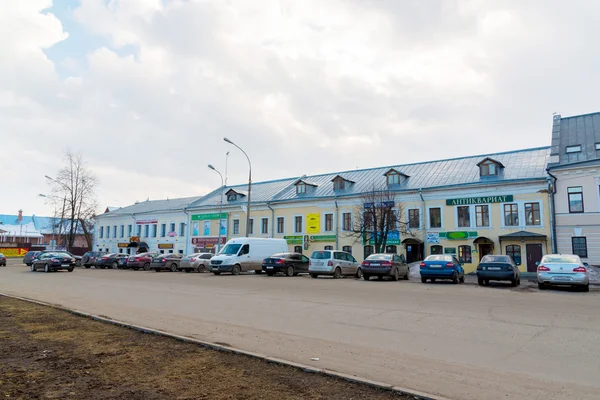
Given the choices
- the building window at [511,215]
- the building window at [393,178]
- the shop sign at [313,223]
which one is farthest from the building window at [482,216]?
the shop sign at [313,223]

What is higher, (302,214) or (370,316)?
(302,214)

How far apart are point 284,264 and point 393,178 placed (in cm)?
1622

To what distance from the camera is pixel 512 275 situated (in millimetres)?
19469

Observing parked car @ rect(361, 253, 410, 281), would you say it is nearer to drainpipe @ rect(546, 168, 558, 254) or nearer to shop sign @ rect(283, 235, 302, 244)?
drainpipe @ rect(546, 168, 558, 254)

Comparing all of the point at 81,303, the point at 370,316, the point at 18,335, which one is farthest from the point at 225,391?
the point at 81,303

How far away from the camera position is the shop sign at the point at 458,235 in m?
32.9

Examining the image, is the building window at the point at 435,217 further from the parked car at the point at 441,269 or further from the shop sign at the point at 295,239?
the parked car at the point at 441,269

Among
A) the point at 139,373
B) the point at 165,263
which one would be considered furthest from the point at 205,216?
the point at 139,373

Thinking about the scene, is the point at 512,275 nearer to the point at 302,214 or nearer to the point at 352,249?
the point at 352,249

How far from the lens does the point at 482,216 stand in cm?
3297

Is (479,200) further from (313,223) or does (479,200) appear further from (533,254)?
(313,223)

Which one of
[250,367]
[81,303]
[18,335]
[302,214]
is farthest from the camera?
[302,214]

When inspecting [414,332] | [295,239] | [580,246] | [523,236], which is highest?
[295,239]

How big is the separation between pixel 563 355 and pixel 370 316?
14.3ft
